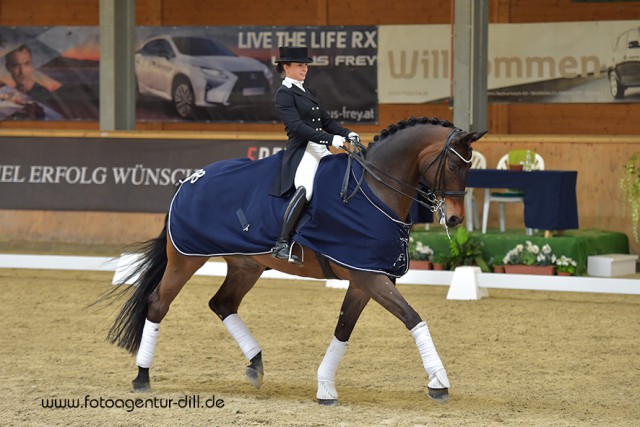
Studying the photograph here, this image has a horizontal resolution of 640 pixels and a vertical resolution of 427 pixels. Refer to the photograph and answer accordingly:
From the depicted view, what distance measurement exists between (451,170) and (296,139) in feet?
2.83

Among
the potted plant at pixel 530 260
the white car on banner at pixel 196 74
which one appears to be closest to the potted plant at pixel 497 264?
the potted plant at pixel 530 260

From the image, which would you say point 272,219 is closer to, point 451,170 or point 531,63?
point 451,170

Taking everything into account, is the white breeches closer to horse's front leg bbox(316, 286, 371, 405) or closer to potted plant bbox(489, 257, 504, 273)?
horse's front leg bbox(316, 286, 371, 405)

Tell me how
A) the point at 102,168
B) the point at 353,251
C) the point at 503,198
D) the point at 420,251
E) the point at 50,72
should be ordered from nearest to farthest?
the point at 353,251 < the point at 420,251 < the point at 503,198 < the point at 102,168 < the point at 50,72

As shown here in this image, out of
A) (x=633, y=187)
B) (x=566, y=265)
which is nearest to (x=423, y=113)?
(x=633, y=187)

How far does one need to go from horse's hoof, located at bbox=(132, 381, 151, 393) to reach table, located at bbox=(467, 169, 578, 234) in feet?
18.4

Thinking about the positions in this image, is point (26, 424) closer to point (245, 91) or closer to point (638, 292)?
point (638, 292)

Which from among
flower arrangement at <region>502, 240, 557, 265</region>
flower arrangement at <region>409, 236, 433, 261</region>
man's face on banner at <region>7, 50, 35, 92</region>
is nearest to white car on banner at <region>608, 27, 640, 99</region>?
flower arrangement at <region>502, 240, 557, 265</region>

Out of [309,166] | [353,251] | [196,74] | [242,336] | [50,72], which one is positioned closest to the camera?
[353,251]

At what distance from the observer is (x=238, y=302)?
20.1ft

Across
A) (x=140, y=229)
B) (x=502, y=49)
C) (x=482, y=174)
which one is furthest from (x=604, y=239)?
(x=140, y=229)

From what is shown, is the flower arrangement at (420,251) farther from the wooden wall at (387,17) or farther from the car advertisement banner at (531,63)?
the wooden wall at (387,17)

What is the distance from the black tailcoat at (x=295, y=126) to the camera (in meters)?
5.59

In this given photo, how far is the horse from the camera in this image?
5.33m
